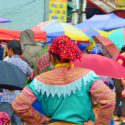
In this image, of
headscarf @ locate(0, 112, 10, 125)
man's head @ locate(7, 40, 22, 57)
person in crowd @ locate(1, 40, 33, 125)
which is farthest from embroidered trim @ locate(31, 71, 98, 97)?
man's head @ locate(7, 40, 22, 57)

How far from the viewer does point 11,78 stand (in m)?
5.41

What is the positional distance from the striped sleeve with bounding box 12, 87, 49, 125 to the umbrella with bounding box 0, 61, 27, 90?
128cm

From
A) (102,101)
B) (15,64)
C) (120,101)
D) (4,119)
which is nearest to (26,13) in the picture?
(120,101)

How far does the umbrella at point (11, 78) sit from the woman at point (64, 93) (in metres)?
1.30

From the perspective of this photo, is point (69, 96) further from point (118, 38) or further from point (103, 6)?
point (103, 6)

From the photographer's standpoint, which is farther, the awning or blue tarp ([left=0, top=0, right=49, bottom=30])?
the awning

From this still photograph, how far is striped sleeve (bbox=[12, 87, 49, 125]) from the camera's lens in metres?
4.00

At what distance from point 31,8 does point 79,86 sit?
65.2 feet

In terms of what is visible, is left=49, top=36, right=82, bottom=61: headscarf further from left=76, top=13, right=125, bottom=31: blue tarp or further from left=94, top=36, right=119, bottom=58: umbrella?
left=76, top=13, right=125, bottom=31: blue tarp

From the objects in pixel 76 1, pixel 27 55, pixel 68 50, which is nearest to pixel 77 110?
pixel 68 50

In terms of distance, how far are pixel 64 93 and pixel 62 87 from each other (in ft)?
0.20

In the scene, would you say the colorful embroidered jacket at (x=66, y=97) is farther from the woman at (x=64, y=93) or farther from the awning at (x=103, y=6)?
the awning at (x=103, y=6)

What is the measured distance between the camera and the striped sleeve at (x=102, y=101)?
12.8 ft

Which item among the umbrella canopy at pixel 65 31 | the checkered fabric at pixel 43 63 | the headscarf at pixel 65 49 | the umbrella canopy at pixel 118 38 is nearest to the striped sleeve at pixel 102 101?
the headscarf at pixel 65 49
